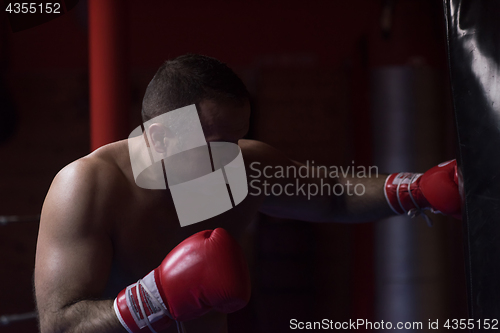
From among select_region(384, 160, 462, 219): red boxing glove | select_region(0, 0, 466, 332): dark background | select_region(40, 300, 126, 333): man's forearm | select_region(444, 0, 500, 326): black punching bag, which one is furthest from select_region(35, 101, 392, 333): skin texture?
select_region(0, 0, 466, 332): dark background

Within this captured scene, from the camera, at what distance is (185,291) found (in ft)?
2.93

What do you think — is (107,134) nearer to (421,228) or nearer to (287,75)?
(287,75)

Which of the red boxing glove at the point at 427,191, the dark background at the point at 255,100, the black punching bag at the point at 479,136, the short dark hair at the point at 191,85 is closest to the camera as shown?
the black punching bag at the point at 479,136

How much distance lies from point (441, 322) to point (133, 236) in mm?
1833

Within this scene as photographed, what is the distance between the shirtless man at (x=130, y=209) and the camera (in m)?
0.95

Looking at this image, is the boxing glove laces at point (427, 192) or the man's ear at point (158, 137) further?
the boxing glove laces at point (427, 192)

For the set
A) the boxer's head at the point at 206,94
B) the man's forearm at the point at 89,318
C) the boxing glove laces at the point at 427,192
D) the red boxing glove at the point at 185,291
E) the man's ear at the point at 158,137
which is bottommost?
the man's forearm at the point at 89,318

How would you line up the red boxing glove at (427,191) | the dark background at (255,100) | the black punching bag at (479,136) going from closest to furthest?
the black punching bag at (479,136) < the red boxing glove at (427,191) < the dark background at (255,100)

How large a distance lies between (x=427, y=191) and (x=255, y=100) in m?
1.43

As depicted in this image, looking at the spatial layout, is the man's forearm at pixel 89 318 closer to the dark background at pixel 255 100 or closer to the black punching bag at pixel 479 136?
the black punching bag at pixel 479 136

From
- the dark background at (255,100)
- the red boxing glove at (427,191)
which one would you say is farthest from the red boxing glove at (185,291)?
the dark background at (255,100)

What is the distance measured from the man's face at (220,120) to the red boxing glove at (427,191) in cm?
56

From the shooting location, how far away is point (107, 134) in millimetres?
1519

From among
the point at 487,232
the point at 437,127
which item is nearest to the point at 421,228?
the point at 437,127
